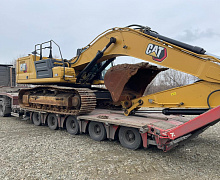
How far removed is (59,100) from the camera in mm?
7164

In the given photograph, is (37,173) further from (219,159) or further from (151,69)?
(151,69)

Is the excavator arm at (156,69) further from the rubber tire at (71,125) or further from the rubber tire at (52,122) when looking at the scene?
the rubber tire at (52,122)

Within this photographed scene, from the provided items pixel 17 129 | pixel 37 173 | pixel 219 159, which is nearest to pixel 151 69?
pixel 219 159

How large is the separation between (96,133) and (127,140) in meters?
1.25

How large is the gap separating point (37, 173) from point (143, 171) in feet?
6.94

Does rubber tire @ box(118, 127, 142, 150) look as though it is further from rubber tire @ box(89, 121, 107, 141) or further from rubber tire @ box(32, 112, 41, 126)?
rubber tire @ box(32, 112, 41, 126)

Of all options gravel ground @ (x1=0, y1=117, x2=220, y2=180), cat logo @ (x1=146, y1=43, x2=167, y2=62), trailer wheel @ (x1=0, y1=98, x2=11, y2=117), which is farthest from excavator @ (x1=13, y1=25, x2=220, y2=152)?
trailer wheel @ (x1=0, y1=98, x2=11, y2=117)

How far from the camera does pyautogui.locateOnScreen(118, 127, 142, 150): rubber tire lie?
5.26 meters

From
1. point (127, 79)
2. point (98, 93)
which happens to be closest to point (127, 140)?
point (127, 79)

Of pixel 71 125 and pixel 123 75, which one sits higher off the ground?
pixel 123 75

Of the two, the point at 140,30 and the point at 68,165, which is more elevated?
the point at 140,30

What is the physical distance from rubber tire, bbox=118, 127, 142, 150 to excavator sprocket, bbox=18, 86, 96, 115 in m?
1.59

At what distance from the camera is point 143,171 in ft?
13.7

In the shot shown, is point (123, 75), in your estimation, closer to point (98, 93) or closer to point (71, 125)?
point (98, 93)
